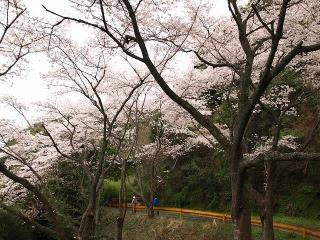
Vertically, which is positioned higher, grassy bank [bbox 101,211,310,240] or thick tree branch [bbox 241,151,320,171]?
thick tree branch [bbox 241,151,320,171]

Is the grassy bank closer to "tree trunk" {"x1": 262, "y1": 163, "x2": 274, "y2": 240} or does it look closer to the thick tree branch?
"tree trunk" {"x1": 262, "y1": 163, "x2": 274, "y2": 240}

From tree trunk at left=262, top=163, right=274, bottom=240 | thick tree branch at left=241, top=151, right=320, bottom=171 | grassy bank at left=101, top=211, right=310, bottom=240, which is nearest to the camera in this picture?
thick tree branch at left=241, top=151, right=320, bottom=171

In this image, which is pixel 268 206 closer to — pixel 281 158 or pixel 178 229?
pixel 281 158

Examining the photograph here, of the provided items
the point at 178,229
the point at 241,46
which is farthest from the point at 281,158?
the point at 178,229

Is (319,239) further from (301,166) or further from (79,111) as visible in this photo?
(79,111)

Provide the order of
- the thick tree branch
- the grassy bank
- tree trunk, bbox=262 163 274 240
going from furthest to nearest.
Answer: the grassy bank < tree trunk, bbox=262 163 274 240 < the thick tree branch

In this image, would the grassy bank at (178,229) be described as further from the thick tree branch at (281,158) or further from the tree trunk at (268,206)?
the thick tree branch at (281,158)

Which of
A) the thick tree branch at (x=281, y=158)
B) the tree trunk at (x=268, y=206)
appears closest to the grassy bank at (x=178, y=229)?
the tree trunk at (x=268, y=206)

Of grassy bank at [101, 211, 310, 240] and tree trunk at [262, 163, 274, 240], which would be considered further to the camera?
grassy bank at [101, 211, 310, 240]

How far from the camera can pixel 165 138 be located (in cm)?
2070

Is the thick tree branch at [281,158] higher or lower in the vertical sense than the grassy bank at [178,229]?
higher

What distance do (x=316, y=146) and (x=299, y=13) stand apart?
801 cm

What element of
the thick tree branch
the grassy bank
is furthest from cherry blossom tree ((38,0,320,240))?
the grassy bank

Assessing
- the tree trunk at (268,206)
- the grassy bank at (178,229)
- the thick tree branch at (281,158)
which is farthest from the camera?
the grassy bank at (178,229)
